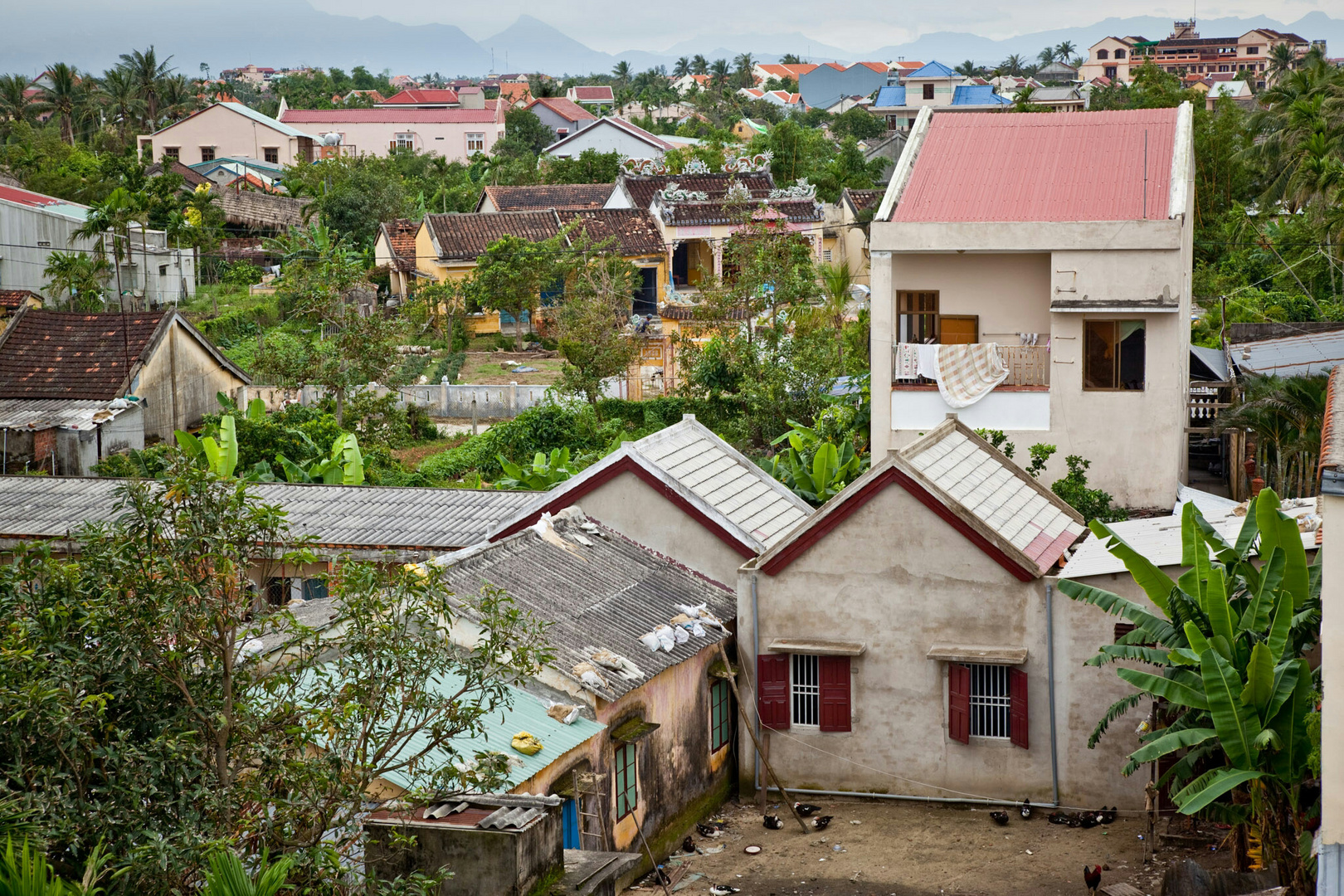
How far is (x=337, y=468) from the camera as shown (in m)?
26.6

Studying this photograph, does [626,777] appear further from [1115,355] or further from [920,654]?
[1115,355]

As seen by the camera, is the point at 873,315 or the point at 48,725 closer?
the point at 48,725

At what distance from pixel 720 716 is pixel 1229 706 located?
6584 millimetres

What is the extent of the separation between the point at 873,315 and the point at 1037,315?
9.21 ft

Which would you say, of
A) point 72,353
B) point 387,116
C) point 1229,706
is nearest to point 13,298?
point 72,353

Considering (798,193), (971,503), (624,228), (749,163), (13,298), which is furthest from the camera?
(749,163)

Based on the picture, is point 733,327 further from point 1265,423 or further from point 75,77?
point 75,77

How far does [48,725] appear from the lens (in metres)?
7.82

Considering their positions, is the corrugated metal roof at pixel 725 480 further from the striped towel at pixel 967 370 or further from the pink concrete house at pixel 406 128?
the pink concrete house at pixel 406 128

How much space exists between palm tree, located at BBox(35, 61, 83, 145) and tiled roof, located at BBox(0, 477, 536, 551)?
63348 mm

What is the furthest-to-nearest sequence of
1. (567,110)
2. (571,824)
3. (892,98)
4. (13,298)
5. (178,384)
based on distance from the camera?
1. (892,98)
2. (567,110)
3. (13,298)
4. (178,384)
5. (571,824)

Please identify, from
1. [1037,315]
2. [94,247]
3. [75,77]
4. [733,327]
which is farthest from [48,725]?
[75,77]

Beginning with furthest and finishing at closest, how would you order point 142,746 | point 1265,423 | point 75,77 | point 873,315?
point 75,77
point 873,315
point 1265,423
point 142,746

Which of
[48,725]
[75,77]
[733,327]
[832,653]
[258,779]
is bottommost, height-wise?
[832,653]
